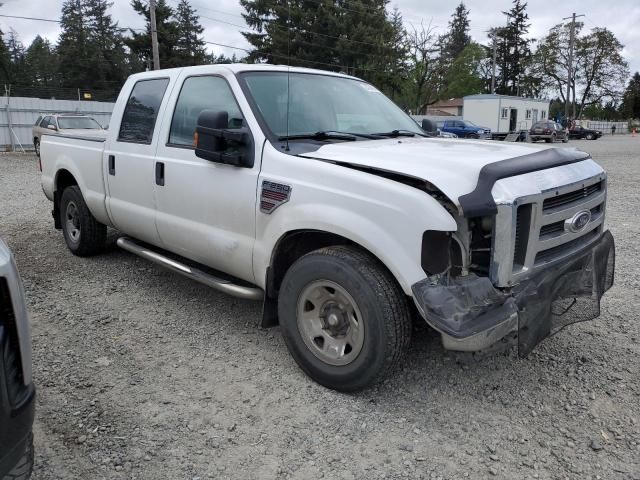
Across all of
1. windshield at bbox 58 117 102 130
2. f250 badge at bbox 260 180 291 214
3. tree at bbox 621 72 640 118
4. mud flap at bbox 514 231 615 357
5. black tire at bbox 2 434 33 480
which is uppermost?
tree at bbox 621 72 640 118

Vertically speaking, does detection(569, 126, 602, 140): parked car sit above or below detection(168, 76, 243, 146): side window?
below

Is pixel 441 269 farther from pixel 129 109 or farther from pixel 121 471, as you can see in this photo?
pixel 129 109

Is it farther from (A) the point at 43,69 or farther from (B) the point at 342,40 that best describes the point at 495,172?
(A) the point at 43,69

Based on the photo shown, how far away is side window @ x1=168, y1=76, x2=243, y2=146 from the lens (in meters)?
3.89

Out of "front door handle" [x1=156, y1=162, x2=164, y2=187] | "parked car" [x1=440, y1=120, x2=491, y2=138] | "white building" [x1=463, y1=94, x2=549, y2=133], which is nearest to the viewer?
"front door handle" [x1=156, y1=162, x2=164, y2=187]

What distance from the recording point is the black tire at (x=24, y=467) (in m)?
1.95

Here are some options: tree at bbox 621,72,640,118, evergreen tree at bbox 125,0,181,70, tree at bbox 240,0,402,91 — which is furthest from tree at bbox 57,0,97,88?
tree at bbox 621,72,640,118

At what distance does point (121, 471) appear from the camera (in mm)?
2631

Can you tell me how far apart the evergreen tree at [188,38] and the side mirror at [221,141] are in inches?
1934

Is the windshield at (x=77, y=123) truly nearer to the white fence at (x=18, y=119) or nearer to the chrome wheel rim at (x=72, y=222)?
the white fence at (x=18, y=119)

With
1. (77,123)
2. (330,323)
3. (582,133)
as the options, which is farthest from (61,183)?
(582,133)

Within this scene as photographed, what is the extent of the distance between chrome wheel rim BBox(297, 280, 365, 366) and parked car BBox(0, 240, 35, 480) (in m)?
1.63

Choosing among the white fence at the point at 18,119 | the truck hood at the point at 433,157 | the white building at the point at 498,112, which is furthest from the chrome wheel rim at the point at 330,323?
the white building at the point at 498,112

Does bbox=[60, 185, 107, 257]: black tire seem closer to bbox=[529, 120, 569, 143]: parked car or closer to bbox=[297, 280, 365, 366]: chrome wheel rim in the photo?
bbox=[297, 280, 365, 366]: chrome wheel rim
